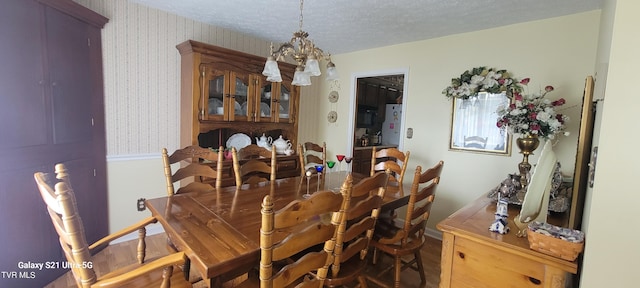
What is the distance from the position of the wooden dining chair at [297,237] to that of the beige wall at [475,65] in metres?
2.25

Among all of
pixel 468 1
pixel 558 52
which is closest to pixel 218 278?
pixel 468 1

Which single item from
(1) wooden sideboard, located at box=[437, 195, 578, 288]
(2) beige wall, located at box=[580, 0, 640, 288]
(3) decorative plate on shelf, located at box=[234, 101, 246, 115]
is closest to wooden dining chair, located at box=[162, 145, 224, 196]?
(3) decorative plate on shelf, located at box=[234, 101, 246, 115]

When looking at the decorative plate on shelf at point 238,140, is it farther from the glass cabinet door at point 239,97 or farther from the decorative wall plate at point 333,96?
the decorative wall plate at point 333,96

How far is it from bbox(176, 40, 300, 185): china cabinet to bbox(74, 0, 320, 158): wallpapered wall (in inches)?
5.2

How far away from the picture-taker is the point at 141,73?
2.61 metres

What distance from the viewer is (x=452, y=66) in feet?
9.60

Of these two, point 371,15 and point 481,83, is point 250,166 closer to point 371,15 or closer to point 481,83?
point 371,15

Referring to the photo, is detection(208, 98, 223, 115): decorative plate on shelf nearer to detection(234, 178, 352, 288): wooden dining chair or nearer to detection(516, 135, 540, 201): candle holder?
detection(234, 178, 352, 288): wooden dining chair

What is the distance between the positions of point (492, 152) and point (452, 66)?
1000 mm

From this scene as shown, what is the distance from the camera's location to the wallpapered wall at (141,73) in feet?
7.97

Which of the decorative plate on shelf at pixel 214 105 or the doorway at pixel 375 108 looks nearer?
the decorative plate on shelf at pixel 214 105

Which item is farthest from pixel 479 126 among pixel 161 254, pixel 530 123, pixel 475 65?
pixel 161 254

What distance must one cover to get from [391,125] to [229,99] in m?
3.68

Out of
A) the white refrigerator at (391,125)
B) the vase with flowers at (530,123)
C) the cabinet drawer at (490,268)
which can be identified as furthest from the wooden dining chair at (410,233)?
the white refrigerator at (391,125)
